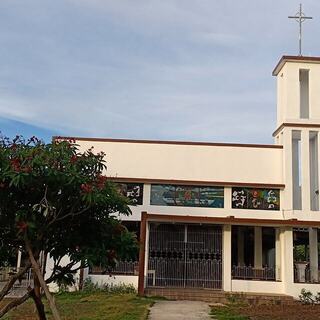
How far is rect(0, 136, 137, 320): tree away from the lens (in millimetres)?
6441

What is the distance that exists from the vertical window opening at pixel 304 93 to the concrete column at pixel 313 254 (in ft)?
14.9

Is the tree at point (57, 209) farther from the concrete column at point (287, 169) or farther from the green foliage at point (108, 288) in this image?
the concrete column at point (287, 169)

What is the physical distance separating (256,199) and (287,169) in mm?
1639

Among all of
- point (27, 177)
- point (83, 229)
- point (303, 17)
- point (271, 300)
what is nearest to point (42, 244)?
point (83, 229)

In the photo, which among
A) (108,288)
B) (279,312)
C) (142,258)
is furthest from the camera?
(108,288)

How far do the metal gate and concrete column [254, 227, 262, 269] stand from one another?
6.18 feet

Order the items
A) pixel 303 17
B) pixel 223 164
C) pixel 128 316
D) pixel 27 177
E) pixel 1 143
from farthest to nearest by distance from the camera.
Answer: pixel 303 17, pixel 223 164, pixel 128 316, pixel 1 143, pixel 27 177

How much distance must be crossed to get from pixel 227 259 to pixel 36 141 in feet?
46.3

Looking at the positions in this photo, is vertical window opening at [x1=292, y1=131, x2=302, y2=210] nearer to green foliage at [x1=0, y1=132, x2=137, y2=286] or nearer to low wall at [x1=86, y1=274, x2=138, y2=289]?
low wall at [x1=86, y1=274, x2=138, y2=289]

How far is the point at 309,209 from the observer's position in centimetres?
2036

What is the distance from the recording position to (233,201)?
2091 cm

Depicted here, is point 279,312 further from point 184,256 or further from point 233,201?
point 233,201

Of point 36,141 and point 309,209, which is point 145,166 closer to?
point 309,209

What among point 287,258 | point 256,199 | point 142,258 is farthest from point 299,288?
point 142,258
